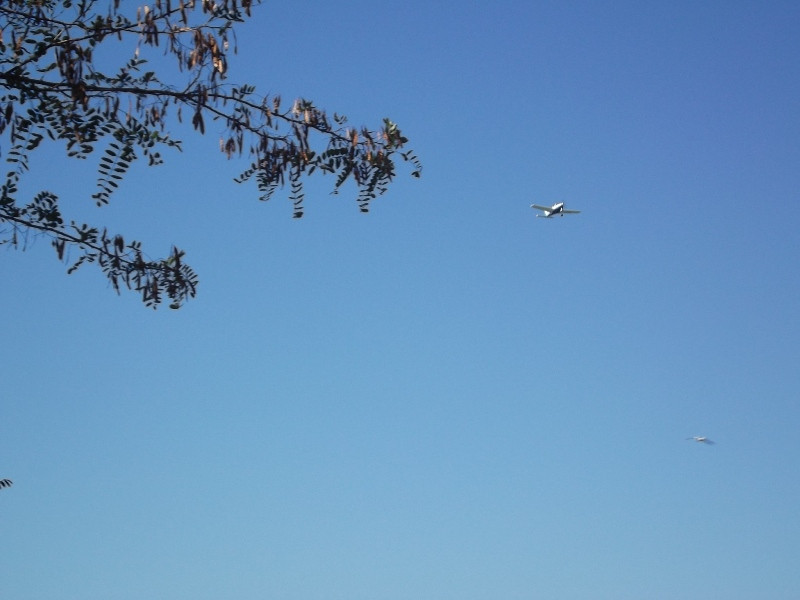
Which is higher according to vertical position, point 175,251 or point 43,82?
point 43,82

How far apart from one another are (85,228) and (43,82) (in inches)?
68.3

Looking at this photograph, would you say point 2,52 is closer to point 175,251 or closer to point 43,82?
point 43,82

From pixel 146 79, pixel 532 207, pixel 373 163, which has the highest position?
pixel 532 207

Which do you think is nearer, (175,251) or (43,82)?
(43,82)

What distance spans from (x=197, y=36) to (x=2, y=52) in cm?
200

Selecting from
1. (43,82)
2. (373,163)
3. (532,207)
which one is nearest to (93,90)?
(43,82)

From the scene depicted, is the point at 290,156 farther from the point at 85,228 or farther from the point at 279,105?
the point at 85,228

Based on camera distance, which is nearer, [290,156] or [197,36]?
[197,36]

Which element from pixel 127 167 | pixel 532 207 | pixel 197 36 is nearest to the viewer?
pixel 197 36

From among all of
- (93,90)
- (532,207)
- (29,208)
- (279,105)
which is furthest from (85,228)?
(532,207)

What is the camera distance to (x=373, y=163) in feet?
43.2

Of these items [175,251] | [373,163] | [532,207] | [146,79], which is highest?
[532,207]

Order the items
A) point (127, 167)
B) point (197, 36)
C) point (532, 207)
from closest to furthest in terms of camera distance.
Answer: point (197, 36), point (127, 167), point (532, 207)

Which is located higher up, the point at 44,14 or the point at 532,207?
the point at 532,207
